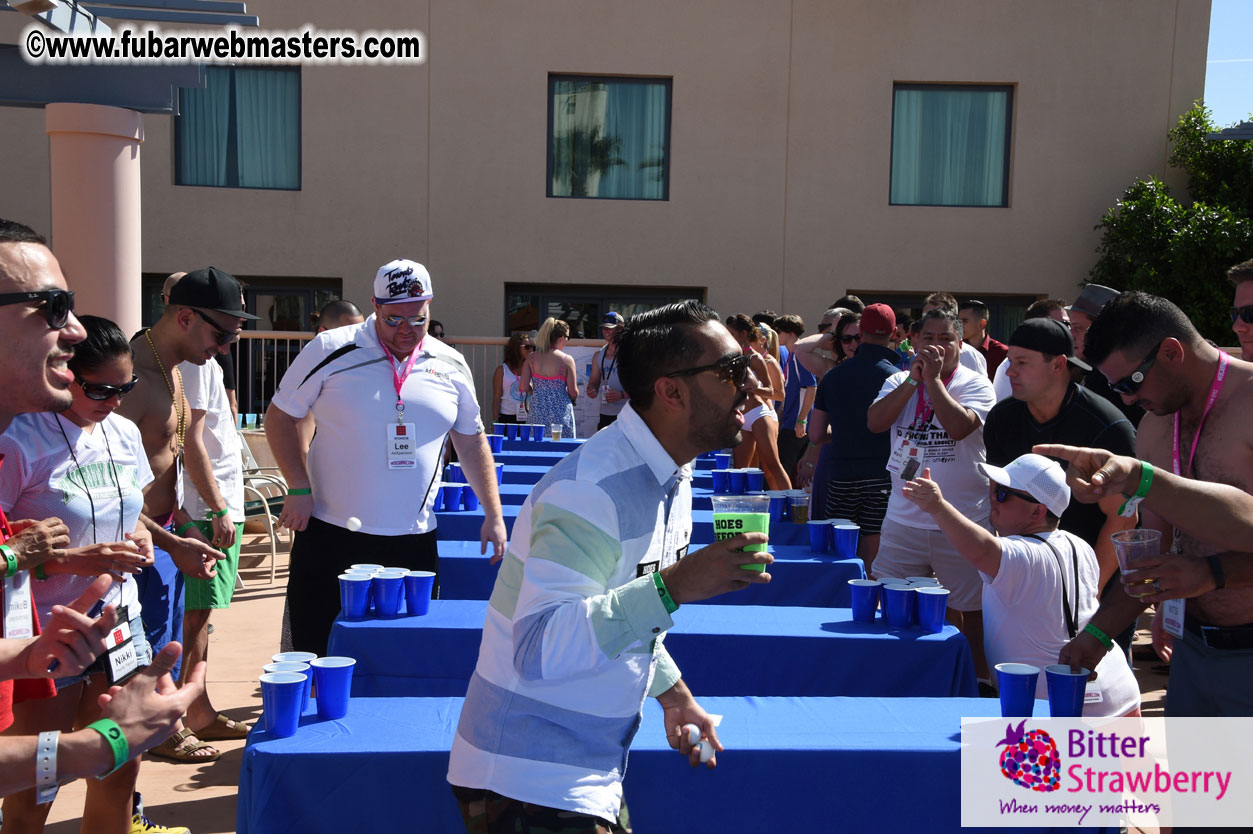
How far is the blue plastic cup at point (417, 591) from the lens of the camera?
3.43m

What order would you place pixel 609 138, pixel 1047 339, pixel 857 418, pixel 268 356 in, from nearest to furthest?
pixel 1047 339 → pixel 857 418 → pixel 268 356 → pixel 609 138

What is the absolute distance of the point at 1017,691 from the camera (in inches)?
104

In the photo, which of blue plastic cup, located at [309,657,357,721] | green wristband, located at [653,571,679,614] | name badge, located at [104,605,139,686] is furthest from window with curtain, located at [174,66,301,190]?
green wristband, located at [653,571,679,614]

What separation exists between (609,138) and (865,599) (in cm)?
1219

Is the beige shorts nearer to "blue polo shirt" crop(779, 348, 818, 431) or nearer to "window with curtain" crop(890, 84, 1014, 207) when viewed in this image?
"blue polo shirt" crop(779, 348, 818, 431)

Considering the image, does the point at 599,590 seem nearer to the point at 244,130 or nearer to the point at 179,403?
the point at 179,403

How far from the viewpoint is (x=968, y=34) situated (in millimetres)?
14477

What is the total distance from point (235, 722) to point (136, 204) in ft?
15.2

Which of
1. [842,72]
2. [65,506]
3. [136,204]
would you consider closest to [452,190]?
[842,72]

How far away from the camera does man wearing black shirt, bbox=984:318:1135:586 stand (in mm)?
3926

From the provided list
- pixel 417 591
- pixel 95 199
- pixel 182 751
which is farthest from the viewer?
pixel 95 199

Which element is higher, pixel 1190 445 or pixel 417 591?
pixel 1190 445

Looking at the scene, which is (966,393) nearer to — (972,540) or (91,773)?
(972,540)

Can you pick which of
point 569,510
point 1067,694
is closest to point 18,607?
point 569,510
